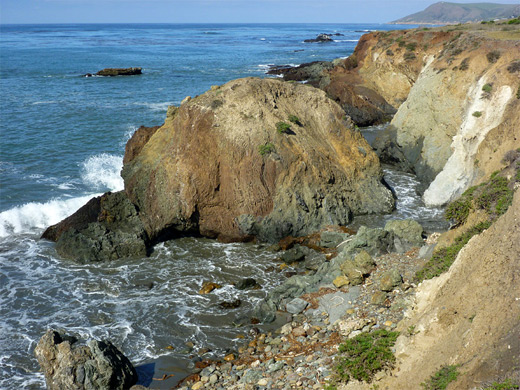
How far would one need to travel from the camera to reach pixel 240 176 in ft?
70.9

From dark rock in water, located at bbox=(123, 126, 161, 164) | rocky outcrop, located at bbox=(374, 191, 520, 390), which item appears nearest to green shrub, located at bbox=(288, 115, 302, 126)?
dark rock in water, located at bbox=(123, 126, 161, 164)

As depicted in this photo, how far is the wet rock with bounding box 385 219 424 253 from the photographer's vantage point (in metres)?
17.8

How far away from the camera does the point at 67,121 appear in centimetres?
4194

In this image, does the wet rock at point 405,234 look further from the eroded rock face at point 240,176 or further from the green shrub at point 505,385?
the green shrub at point 505,385

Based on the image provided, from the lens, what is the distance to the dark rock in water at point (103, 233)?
20.0 meters

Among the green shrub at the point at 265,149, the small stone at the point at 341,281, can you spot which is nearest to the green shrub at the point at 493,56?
the green shrub at the point at 265,149

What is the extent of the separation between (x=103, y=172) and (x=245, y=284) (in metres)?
17.0

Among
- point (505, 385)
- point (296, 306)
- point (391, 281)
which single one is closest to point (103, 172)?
point (296, 306)

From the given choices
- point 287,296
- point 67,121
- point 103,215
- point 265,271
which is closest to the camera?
point 287,296

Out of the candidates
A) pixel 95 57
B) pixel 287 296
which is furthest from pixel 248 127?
pixel 95 57

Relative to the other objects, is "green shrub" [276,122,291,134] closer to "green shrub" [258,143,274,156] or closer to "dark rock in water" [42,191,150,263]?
"green shrub" [258,143,274,156]

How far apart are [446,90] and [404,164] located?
533cm

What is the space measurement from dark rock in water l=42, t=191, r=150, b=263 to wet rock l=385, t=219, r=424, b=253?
34.0 ft

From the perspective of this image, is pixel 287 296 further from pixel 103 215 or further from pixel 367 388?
pixel 103 215
